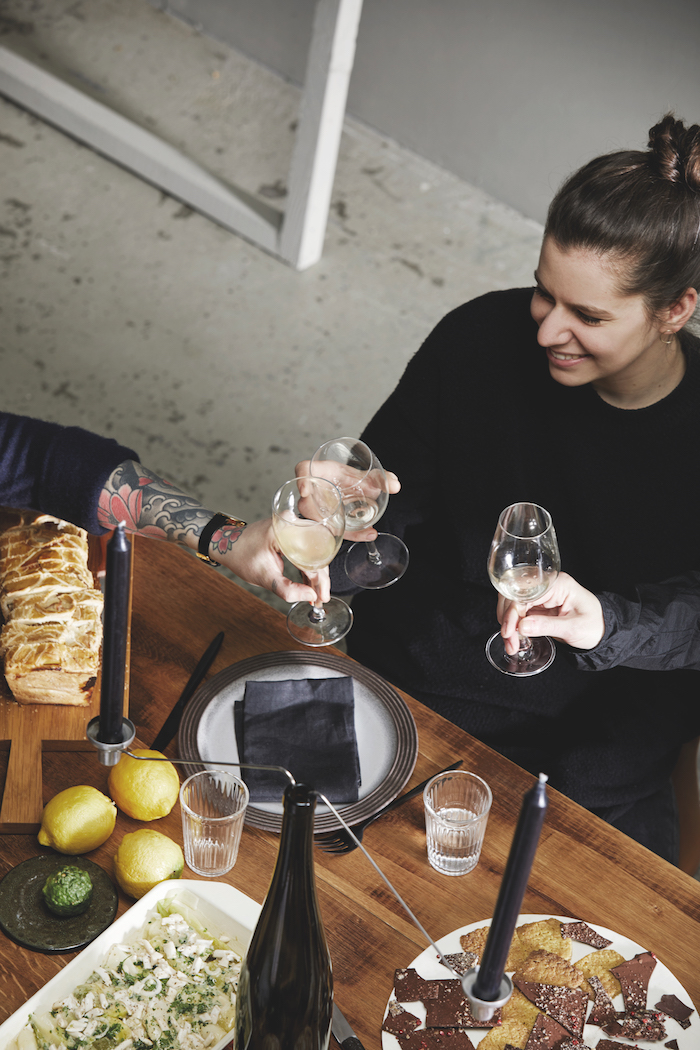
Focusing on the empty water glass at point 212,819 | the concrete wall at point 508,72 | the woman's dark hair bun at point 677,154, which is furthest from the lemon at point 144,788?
the concrete wall at point 508,72

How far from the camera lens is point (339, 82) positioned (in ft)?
11.6

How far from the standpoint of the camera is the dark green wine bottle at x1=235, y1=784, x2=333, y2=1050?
0.94 meters

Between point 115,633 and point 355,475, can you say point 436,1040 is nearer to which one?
point 115,633

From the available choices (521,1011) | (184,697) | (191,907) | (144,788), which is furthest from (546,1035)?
(184,697)

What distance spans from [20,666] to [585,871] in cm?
77

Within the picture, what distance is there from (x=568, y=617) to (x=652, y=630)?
0.14m

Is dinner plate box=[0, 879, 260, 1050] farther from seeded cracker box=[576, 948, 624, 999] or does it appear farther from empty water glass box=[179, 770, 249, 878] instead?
seeded cracker box=[576, 948, 624, 999]

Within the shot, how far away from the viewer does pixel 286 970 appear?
96 cm

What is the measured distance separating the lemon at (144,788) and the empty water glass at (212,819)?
23 millimetres

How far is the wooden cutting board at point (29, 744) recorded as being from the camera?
124cm

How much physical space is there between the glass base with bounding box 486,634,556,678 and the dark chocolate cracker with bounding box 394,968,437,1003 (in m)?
0.53

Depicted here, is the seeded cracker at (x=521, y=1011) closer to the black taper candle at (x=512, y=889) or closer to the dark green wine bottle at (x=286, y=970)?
the dark green wine bottle at (x=286, y=970)

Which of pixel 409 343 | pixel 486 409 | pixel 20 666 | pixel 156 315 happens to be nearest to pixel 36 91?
pixel 156 315

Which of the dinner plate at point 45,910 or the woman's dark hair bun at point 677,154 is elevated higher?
the woman's dark hair bun at point 677,154
